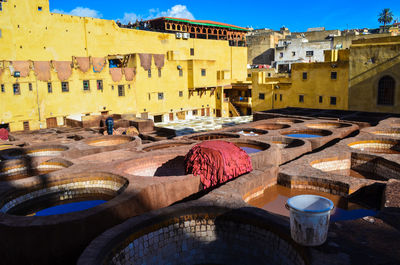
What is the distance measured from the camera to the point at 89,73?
98.3 feet

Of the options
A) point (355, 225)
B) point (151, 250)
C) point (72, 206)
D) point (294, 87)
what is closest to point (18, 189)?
point (72, 206)

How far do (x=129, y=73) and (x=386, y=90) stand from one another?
77.1 feet

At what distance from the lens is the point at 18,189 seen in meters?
9.30

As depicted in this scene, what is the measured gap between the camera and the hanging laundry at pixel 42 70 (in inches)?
1054

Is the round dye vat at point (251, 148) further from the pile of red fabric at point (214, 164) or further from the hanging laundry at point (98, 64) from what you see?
the hanging laundry at point (98, 64)

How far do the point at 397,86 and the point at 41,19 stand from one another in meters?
33.2

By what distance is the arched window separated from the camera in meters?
26.5

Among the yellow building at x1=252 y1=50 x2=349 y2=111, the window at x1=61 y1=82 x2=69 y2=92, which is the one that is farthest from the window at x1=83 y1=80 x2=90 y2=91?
the yellow building at x1=252 y1=50 x2=349 y2=111

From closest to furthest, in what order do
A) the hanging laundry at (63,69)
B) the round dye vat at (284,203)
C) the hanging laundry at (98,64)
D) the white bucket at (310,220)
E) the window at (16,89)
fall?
the white bucket at (310,220)
the round dye vat at (284,203)
the window at (16,89)
the hanging laundry at (63,69)
the hanging laundry at (98,64)

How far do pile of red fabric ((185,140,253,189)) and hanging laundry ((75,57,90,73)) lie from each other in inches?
878

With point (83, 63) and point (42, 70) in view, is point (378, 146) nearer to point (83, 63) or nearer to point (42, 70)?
point (83, 63)

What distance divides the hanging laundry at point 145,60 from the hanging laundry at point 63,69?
7.33 m

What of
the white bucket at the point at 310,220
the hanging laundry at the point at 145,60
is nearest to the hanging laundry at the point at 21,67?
the hanging laundry at the point at 145,60

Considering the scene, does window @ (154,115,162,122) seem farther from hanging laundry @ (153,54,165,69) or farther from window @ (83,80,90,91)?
window @ (83,80,90,91)
